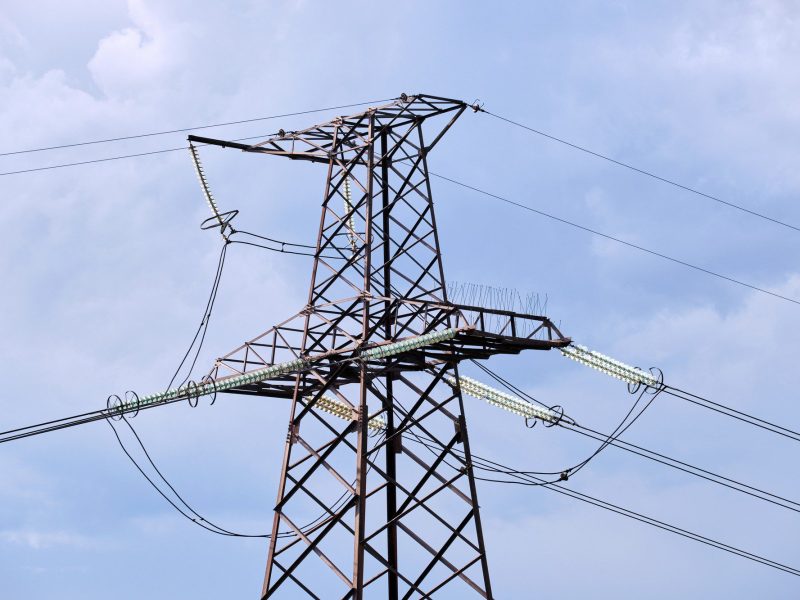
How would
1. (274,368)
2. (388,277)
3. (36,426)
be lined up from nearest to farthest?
(36,426)
(274,368)
(388,277)

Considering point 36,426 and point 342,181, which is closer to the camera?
point 36,426

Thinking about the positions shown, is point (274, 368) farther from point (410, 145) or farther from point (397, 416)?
point (410, 145)

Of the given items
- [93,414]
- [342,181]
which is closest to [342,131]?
[342,181]

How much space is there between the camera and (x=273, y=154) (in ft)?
189

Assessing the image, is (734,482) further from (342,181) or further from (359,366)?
(342,181)

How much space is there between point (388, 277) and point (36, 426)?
14.1 metres

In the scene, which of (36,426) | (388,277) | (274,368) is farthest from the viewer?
(388,277)

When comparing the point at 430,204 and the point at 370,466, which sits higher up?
the point at 430,204

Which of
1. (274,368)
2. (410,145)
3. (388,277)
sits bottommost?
(274,368)

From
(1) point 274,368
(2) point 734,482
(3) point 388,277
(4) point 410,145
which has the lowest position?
(2) point 734,482

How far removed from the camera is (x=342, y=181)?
55.6 metres

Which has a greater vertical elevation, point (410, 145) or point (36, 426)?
point (410, 145)

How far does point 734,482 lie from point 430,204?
1496cm

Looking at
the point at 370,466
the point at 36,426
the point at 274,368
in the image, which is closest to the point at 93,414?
the point at 36,426
